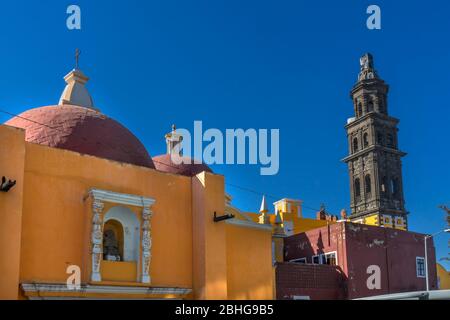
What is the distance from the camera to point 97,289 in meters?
15.4

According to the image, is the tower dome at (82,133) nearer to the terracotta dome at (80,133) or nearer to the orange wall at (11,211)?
the terracotta dome at (80,133)

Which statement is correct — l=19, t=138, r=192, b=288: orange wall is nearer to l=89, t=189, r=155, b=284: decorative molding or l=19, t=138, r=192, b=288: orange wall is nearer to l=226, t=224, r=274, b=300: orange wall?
l=89, t=189, r=155, b=284: decorative molding

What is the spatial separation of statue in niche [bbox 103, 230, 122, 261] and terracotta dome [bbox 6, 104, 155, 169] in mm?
2312

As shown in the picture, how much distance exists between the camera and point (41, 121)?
17547 millimetres

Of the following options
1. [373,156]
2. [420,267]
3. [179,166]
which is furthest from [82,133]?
[373,156]

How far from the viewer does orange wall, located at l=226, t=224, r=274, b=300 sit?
18547 mm

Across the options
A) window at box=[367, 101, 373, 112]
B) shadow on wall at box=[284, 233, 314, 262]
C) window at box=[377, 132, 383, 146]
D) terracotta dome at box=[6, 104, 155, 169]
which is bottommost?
shadow on wall at box=[284, 233, 314, 262]

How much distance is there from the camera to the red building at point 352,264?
78.3ft

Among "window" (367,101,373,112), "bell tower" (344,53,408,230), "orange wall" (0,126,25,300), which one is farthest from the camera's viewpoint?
"window" (367,101,373,112)

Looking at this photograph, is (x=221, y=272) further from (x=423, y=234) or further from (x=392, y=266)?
(x=423, y=234)

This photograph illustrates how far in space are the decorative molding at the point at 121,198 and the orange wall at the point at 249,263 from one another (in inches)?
123

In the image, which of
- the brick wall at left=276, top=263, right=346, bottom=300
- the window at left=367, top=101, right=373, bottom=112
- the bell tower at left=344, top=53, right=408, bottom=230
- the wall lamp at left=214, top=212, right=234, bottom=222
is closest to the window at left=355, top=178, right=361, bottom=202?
the bell tower at left=344, top=53, right=408, bottom=230

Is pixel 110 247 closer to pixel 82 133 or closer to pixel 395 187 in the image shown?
pixel 82 133
